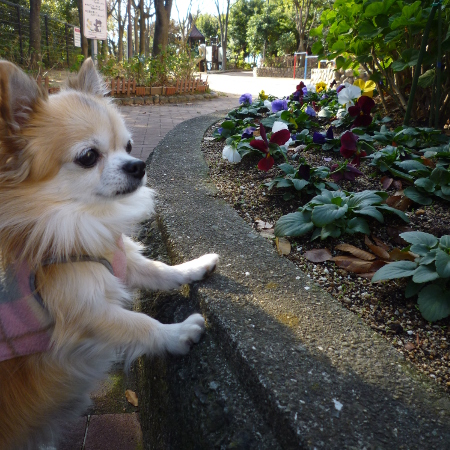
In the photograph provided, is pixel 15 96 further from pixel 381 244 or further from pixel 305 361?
pixel 381 244

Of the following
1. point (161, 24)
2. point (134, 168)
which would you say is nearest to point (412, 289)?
point (134, 168)

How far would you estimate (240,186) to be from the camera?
282 centimetres

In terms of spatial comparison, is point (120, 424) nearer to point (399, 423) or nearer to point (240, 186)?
point (399, 423)

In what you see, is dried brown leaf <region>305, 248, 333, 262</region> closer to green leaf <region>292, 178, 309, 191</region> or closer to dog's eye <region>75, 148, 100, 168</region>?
green leaf <region>292, 178, 309, 191</region>

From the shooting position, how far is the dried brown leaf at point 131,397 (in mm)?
1808

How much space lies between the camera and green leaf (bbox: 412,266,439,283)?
1.39m

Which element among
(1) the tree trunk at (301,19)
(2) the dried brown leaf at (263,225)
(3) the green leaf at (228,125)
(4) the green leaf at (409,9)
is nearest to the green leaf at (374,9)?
(4) the green leaf at (409,9)

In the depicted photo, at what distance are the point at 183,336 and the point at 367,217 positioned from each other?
121 centimetres

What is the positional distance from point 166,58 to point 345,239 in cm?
1145

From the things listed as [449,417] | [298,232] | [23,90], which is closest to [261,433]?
[449,417]

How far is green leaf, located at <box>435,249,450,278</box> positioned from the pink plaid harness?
1332 mm

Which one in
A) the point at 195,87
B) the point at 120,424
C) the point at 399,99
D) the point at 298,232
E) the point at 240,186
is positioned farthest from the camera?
the point at 195,87

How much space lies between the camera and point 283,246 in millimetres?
2010

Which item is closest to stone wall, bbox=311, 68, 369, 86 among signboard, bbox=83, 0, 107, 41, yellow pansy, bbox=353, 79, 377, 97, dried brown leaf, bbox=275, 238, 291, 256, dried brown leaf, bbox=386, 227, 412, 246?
yellow pansy, bbox=353, 79, 377, 97
